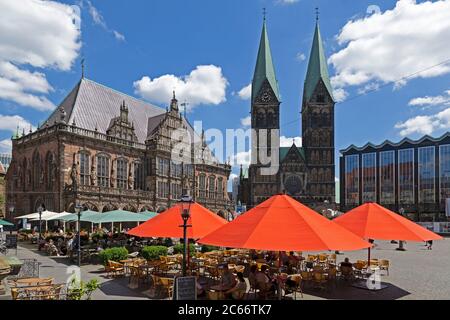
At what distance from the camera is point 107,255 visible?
15219 millimetres

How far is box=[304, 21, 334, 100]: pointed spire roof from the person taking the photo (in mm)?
86250

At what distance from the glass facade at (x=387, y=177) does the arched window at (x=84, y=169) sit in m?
66.2

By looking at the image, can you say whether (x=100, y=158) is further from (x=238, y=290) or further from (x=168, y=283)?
(x=238, y=290)

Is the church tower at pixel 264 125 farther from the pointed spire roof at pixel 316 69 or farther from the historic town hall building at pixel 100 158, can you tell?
the historic town hall building at pixel 100 158

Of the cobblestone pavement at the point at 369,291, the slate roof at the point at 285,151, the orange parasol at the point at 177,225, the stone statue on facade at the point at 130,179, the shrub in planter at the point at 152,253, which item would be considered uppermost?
the slate roof at the point at 285,151

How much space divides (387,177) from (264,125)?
30026 mm

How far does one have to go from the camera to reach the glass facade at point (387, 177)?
80875 millimetres

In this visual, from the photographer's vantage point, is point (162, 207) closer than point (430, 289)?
No

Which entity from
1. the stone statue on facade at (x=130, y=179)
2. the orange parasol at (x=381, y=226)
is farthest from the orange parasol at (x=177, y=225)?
the stone statue on facade at (x=130, y=179)

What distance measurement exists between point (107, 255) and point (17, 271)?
146 inches

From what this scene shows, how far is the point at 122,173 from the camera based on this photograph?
143ft

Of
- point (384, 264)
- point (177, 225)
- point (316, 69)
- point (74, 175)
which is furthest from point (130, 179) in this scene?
point (316, 69)
